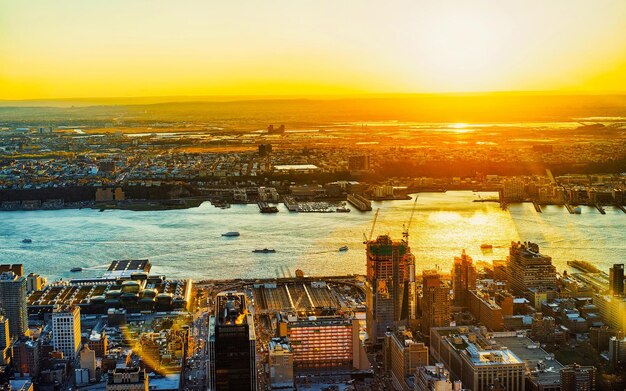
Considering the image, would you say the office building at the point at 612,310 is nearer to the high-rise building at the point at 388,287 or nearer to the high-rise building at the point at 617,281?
the high-rise building at the point at 617,281

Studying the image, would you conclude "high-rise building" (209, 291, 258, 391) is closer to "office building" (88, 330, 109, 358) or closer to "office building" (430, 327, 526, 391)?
"office building" (430, 327, 526, 391)

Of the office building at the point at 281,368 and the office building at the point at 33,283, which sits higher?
the office building at the point at 33,283

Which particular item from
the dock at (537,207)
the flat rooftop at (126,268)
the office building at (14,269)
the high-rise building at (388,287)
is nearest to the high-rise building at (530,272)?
the high-rise building at (388,287)

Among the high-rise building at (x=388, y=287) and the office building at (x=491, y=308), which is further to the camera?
the office building at (x=491, y=308)

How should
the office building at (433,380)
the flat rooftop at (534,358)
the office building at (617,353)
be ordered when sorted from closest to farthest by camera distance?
1. the office building at (433,380)
2. the flat rooftop at (534,358)
3. the office building at (617,353)

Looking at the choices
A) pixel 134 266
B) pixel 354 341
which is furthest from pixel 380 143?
pixel 354 341

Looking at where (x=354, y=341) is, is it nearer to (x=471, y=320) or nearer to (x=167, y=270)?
(x=471, y=320)

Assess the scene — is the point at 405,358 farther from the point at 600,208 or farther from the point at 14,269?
the point at 600,208

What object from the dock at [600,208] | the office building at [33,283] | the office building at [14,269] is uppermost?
the dock at [600,208]
